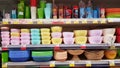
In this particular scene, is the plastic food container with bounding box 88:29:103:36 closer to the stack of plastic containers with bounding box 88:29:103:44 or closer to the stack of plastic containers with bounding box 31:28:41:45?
the stack of plastic containers with bounding box 88:29:103:44

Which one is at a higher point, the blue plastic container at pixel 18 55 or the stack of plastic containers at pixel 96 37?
the stack of plastic containers at pixel 96 37

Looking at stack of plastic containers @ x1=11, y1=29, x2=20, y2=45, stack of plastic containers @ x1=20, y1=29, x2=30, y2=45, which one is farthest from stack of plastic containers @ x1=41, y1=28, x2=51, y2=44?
stack of plastic containers @ x1=11, y1=29, x2=20, y2=45

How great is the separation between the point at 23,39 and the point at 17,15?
35 centimetres

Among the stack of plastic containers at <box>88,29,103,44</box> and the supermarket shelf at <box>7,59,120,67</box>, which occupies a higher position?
the stack of plastic containers at <box>88,29,103,44</box>

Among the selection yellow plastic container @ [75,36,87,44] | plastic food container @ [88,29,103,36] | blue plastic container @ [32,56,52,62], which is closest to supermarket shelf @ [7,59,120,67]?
blue plastic container @ [32,56,52,62]

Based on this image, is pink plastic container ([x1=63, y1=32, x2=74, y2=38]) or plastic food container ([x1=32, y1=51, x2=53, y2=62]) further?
pink plastic container ([x1=63, y1=32, x2=74, y2=38])

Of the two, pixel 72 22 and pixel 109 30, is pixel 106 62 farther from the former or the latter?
pixel 72 22

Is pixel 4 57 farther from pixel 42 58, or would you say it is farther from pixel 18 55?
pixel 42 58

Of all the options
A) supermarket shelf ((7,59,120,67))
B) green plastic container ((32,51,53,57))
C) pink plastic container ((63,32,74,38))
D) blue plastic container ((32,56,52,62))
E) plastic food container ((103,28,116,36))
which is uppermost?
plastic food container ((103,28,116,36))

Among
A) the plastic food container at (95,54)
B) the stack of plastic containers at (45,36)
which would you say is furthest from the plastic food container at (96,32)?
the stack of plastic containers at (45,36)

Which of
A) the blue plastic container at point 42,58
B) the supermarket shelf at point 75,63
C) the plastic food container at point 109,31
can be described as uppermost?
the plastic food container at point 109,31

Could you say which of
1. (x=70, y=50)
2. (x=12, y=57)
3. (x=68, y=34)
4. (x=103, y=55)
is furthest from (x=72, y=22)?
(x=12, y=57)

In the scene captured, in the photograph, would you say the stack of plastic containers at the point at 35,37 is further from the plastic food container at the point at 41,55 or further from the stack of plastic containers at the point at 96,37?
the stack of plastic containers at the point at 96,37

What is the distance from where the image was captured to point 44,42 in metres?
2.61
